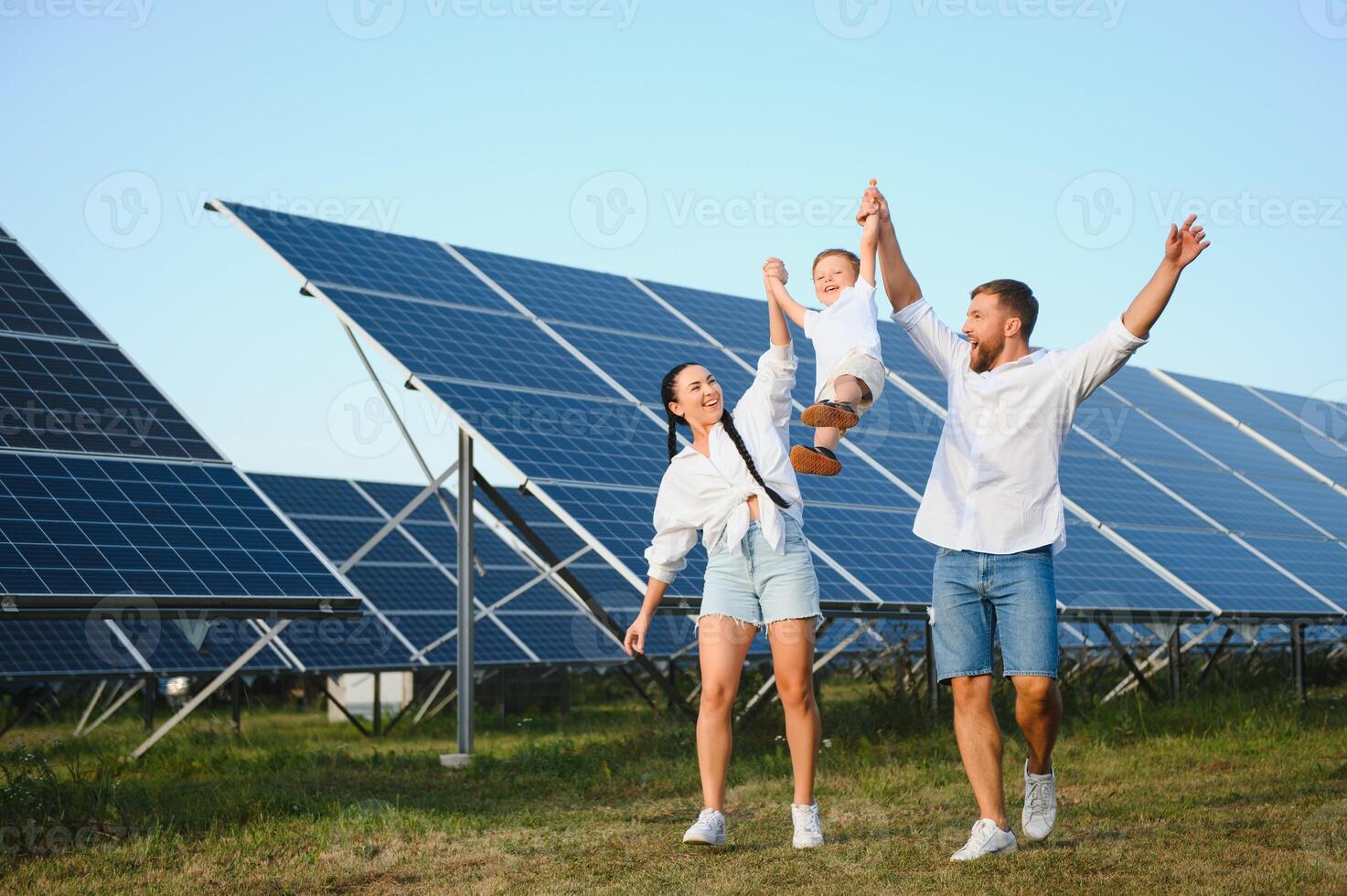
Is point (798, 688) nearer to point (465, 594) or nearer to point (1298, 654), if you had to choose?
point (465, 594)

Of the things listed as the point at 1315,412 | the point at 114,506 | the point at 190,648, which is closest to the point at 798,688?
the point at 114,506

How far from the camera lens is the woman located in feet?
16.6

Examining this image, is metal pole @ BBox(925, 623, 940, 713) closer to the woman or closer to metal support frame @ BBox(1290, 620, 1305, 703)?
metal support frame @ BBox(1290, 620, 1305, 703)

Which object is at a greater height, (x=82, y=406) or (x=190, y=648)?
(x=82, y=406)

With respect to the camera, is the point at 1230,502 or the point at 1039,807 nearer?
the point at 1039,807

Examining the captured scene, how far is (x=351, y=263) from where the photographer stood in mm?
10633

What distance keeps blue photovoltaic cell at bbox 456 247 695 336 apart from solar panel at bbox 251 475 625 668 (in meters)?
3.94

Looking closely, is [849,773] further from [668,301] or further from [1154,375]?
[1154,375]

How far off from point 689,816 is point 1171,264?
3.22 m

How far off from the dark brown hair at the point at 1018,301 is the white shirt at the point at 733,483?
795 mm

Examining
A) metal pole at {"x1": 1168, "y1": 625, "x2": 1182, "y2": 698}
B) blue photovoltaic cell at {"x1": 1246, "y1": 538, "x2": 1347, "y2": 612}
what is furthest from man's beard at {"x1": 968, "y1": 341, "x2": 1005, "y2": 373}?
blue photovoltaic cell at {"x1": 1246, "y1": 538, "x2": 1347, "y2": 612}

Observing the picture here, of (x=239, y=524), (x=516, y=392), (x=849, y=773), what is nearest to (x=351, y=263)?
(x=516, y=392)

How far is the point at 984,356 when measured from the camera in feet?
16.5

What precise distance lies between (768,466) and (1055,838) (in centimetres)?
168
